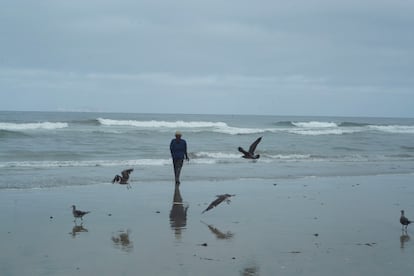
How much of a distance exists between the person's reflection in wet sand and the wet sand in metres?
0.02

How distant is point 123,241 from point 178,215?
2331 mm

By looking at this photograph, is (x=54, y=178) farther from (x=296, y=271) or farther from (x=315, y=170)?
(x=296, y=271)

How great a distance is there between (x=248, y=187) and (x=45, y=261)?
8.09 metres

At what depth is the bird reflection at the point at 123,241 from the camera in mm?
7699

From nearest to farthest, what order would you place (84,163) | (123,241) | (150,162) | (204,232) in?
(123,241), (204,232), (84,163), (150,162)

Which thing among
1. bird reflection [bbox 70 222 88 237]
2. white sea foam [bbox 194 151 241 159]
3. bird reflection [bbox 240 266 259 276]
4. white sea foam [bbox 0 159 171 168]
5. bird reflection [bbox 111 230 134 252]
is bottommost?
bird reflection [bbox 240 266 259 276]

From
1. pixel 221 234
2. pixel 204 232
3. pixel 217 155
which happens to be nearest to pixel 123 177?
pixel 204 232

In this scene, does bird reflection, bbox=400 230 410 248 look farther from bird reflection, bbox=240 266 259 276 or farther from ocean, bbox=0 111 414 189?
ocean, bbox=0 111 414 189

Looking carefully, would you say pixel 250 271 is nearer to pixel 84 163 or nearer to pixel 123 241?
pixel 123 241

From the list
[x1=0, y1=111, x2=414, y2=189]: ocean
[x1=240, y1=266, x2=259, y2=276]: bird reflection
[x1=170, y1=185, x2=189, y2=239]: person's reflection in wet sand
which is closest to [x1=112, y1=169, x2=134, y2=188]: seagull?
[x1=170, y1=185, x2=189, y2=239]: person's reflection in wet sand

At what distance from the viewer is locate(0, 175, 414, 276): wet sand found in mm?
6836

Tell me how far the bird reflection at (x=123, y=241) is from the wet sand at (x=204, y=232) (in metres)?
0.03

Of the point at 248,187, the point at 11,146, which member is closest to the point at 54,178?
the point at 248,187

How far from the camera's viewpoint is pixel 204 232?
8.78m
